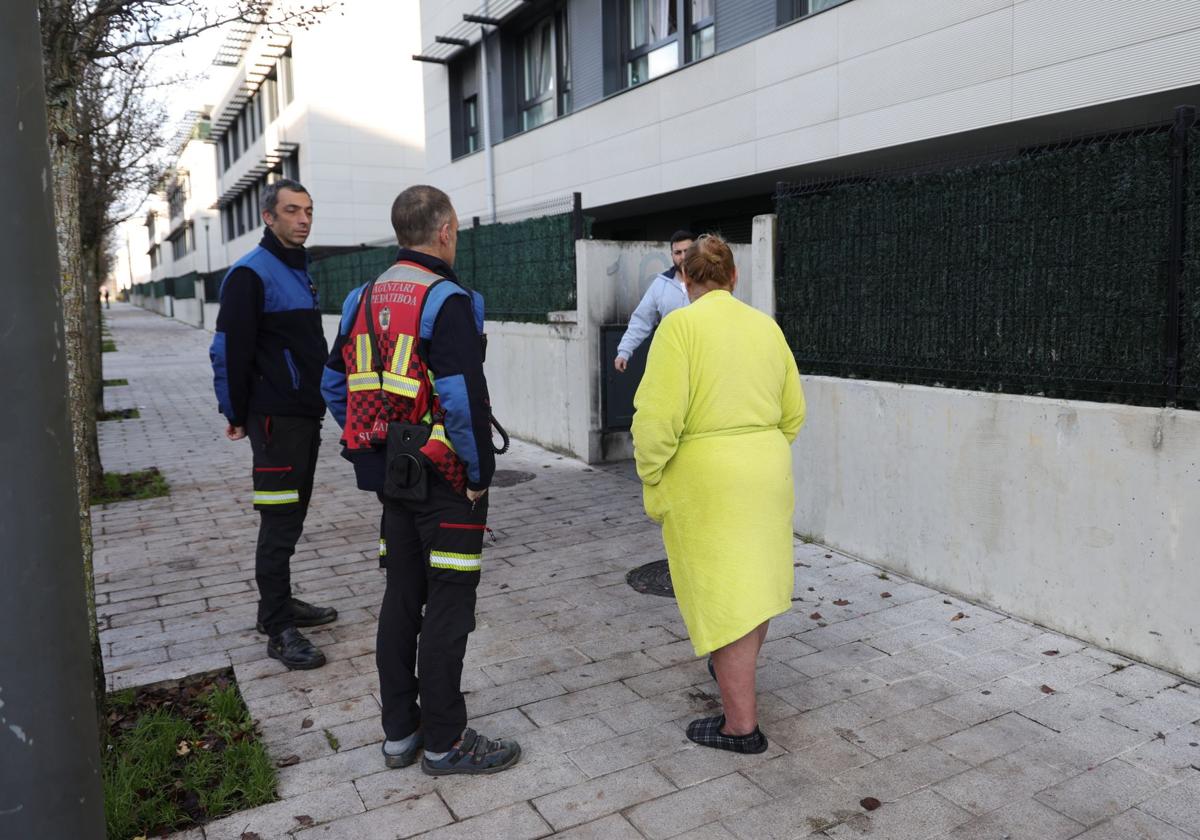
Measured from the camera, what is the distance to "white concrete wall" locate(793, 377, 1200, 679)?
4145 mm

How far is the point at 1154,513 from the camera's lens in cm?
418

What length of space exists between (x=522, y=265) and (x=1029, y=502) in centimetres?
712

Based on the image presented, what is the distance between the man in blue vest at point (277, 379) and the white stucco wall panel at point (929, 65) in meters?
6.82

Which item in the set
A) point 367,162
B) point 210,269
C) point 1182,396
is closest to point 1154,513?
point 1182,396

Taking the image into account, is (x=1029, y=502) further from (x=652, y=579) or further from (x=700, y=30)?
(x=700, y=30)

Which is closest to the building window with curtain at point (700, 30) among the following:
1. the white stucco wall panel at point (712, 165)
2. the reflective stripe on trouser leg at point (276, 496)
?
the white stucco wall panel at point (712, 165)

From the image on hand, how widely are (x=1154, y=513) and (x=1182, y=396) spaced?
544mm

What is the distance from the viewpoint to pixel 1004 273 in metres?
5.05

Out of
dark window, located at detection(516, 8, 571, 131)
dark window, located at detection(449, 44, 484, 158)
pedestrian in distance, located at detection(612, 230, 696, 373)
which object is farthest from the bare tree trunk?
dark window, located at detection(449, 44, 484, 158)

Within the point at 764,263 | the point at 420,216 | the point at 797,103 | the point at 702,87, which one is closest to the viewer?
the point at 420,216

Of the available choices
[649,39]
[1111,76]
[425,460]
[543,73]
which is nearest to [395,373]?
[425,460]

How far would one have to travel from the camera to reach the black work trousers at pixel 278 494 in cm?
448

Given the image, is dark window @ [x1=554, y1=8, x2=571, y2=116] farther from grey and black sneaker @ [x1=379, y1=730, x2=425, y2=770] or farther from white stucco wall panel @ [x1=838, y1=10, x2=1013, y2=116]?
grey and black sneaker @ [x1=379, y1=730, x2=425, y2=770]

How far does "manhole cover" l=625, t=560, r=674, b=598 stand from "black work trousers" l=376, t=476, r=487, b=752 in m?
2.18
